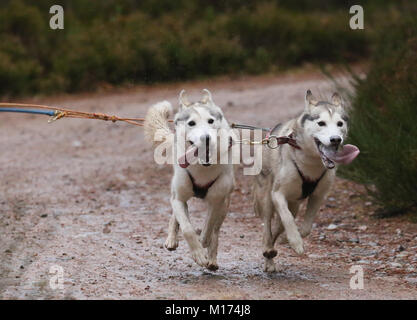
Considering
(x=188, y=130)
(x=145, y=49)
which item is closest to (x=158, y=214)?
(x=188, y=130)

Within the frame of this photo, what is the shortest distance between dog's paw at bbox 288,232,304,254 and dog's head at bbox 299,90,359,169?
21.8 inches

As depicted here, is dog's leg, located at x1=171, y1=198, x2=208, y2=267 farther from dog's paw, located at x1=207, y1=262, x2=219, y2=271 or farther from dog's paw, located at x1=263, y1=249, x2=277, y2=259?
dog's paw, located at x1=263, y1=249, x2=277, y2=259

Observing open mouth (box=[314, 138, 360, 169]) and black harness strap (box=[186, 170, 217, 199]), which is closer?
open mouth (box=[314, 138, 360, 169])

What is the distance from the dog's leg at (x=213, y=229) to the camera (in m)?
5.73

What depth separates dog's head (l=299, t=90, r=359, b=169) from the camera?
5270mm

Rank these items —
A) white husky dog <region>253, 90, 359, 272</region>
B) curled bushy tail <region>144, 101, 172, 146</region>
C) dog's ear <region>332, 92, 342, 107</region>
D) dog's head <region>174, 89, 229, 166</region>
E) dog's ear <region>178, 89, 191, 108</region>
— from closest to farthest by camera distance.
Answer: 1. dog's head <region>174, 89, 229, 166</region>
2. white husky dog <region>253, 90, 359, 272</region>
3. dog's ear <region>178, 89, 191, 108</region>
4. dog's ear <region>332, 92, 342, 107</region>
5. curled bushy tail <region>144, 101, 172, 146</region>

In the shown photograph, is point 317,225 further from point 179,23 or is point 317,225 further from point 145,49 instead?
point 179,23

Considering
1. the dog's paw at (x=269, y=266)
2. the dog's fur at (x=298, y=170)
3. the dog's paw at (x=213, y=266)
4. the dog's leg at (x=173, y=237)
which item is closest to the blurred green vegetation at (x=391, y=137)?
the dog's fur at (x=298, y=170)

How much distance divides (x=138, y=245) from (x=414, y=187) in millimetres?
2703

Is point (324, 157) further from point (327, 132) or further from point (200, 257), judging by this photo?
point (200, 257)

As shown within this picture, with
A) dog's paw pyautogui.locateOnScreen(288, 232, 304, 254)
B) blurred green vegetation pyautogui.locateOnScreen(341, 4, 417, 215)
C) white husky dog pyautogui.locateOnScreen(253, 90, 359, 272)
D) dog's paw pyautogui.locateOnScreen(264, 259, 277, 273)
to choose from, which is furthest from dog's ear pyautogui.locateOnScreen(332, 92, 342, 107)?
blurred green vegetation pyautogui.locateOnScreen(341, 4, 417, 215)

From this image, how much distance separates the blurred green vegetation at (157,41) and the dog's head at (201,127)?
10.3 m
